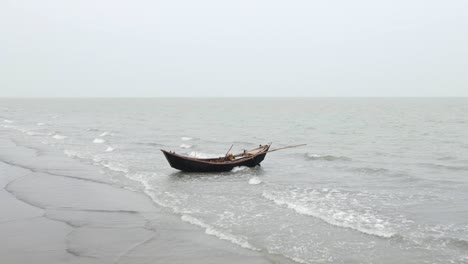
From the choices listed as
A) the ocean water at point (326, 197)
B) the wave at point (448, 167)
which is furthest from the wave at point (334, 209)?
the wave at point (448, 167)

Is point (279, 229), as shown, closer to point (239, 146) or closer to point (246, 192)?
point (246, 192)

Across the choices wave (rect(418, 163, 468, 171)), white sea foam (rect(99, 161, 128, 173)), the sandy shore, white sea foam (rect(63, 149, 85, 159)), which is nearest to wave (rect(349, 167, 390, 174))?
wave (rect(418, 163, 468, 171))

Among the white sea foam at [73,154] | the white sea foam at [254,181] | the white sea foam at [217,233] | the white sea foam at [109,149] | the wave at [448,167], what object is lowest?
the white sea foam at [109,149]

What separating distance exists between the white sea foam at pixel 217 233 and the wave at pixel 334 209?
3128 mm

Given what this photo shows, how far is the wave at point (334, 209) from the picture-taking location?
12391mm

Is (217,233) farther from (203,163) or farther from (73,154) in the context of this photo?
(73,154)

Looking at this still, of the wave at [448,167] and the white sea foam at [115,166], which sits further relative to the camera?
the white sea foam at [115,166]

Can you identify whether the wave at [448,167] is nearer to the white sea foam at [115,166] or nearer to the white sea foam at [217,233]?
the white sea foam at [217,233]

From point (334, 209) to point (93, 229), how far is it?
24.4 feet

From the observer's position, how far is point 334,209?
14.4 m

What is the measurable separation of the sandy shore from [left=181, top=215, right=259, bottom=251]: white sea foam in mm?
219

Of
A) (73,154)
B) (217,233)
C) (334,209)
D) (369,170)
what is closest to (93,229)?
(217,233)

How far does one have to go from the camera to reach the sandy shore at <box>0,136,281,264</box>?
9.78 metres

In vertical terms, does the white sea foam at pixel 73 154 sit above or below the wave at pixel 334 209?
below
